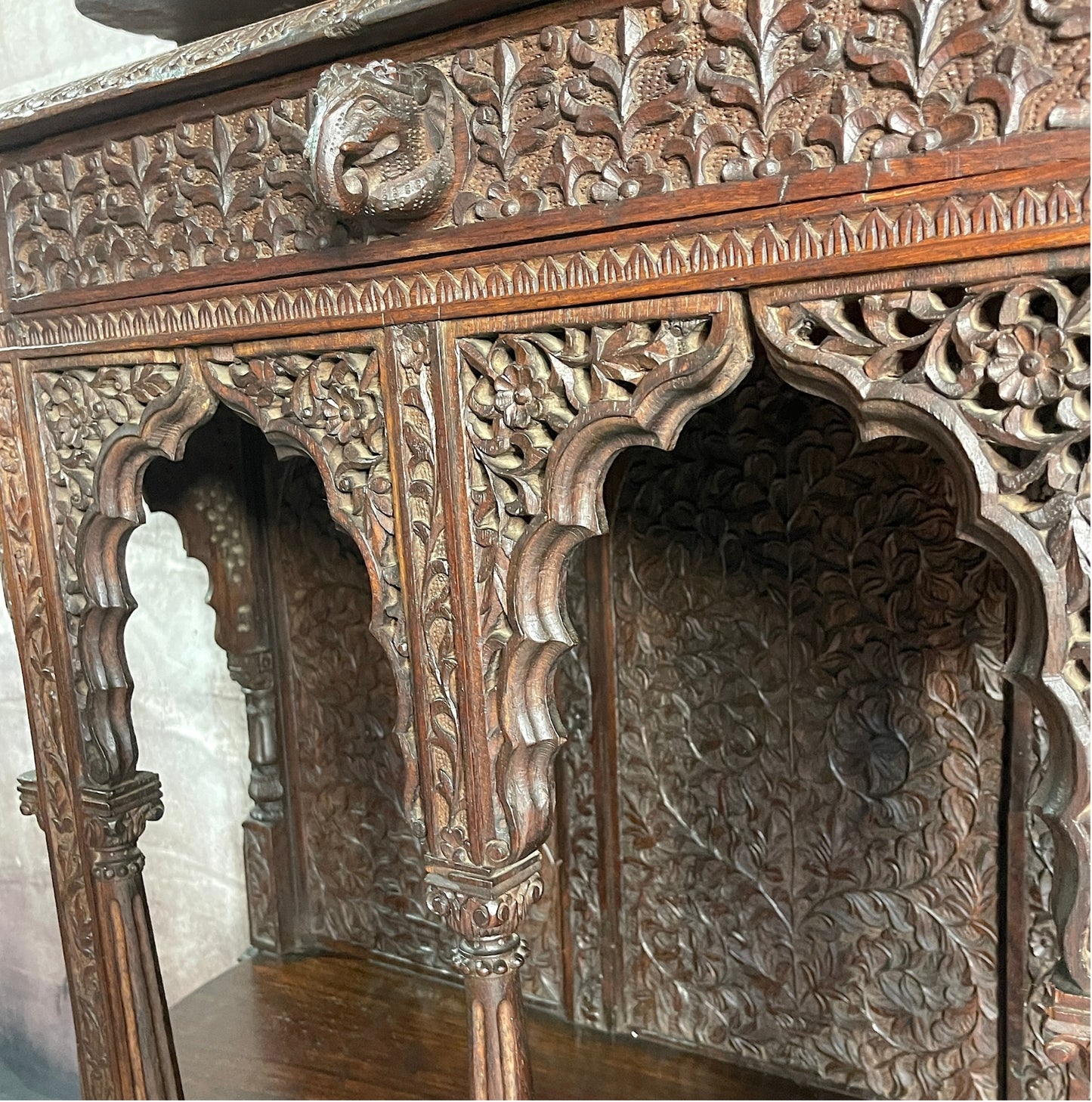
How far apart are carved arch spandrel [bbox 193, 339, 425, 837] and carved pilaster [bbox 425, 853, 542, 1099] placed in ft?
0.30

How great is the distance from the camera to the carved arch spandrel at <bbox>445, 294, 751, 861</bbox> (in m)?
1.04

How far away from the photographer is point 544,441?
115 centimetres

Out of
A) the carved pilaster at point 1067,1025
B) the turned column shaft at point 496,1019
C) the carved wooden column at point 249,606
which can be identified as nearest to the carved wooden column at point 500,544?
the turned column shaft at point 496,1019

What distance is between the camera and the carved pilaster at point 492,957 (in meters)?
1.27

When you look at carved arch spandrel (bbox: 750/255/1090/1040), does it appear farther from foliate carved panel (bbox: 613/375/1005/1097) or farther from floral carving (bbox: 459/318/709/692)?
foliate carved panel (bbox: 613/375/1005/1097)

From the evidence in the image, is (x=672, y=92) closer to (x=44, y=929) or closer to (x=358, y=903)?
(x=358, y=903)

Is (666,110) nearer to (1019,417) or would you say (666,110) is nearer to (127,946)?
(1019,417)

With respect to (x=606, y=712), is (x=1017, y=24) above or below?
above

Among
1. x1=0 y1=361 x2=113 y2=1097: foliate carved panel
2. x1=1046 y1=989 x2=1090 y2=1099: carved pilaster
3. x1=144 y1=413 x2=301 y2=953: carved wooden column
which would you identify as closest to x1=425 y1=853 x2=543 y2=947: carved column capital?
x1=1046 y1=989 x2=1090 y2=1099: carved pilaster

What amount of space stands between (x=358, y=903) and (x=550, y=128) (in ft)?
6.53

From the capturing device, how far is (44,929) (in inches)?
94.0

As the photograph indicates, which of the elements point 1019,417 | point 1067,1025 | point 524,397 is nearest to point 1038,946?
point 1067,1025

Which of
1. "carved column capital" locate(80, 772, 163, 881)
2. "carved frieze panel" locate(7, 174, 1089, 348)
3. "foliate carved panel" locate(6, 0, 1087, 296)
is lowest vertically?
"carved column capital" locate(80, 772, 163, 881)

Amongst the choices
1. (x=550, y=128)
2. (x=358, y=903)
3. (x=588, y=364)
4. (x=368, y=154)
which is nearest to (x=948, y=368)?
(x=588, y=364)
